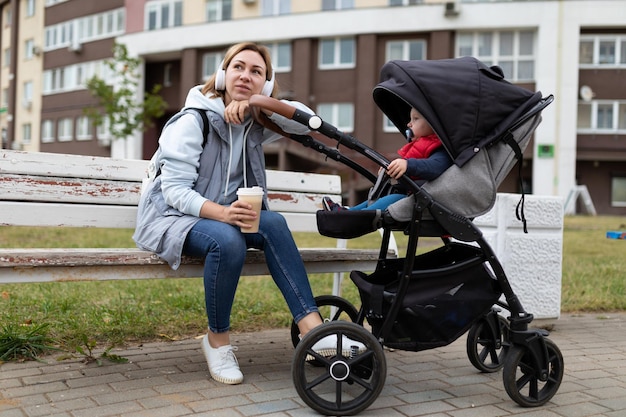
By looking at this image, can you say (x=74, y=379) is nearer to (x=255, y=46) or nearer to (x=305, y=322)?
(x=305, y=322)

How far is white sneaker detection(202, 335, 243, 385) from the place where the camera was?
3.36 m

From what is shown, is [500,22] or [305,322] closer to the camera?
[305,322]

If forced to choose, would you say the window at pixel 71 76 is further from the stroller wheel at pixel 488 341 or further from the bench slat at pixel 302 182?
the stroller wheel at pixel 488 341

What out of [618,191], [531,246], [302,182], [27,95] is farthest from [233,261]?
[27,95]

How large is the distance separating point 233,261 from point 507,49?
97.7ft

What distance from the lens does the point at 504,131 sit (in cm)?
311

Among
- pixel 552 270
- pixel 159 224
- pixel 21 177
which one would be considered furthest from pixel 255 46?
pixel 552 270

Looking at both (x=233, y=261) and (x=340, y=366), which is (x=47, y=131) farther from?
(x=340, y=366)

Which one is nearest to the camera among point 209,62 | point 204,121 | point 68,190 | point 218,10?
point 204,121

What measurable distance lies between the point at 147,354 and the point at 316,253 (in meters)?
1.12

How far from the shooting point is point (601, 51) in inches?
1213

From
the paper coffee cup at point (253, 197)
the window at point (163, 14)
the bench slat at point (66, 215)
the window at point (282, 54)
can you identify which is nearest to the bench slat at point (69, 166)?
the bench slat at point (66, 215)

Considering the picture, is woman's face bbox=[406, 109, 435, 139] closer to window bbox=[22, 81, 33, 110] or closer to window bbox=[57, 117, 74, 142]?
window bbox=[57, 117, 74, 142]

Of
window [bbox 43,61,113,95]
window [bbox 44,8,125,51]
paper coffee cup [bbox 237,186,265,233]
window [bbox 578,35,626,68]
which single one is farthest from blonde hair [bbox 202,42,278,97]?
window [bbox 43,61,113,95]
